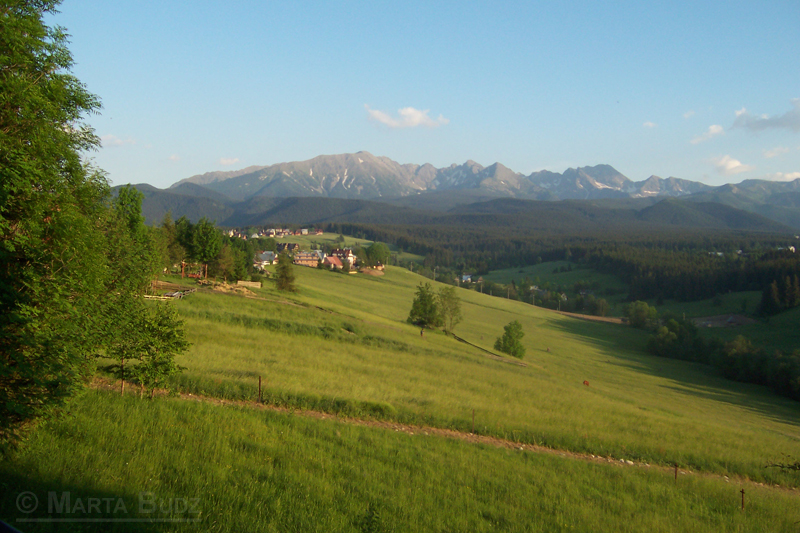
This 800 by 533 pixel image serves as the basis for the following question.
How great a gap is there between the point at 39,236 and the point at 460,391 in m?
22.7

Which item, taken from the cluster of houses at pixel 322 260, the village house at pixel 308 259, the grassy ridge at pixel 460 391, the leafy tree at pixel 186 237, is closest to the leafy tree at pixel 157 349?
the grassy ridge at pixel 460 391

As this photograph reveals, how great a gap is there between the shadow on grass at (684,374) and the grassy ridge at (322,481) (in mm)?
47128

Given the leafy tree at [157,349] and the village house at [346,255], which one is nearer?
the leafy tree at [157,349]

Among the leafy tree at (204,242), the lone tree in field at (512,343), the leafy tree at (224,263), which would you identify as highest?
the leafy tree at (204,242)

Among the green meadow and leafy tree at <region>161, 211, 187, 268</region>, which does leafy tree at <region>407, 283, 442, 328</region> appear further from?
leafy tree at <region>161, 211, 187, 268</region>

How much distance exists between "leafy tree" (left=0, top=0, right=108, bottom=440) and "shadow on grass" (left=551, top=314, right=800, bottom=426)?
59817 millimetres

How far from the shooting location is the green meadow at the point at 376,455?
24.9 ft

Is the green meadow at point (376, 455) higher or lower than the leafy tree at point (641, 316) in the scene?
higher

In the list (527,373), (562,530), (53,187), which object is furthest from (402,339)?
(53,187)

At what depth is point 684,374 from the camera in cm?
7094

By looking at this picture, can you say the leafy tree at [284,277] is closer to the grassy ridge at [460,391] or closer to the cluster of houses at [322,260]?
the grassy ridge at [460,391]

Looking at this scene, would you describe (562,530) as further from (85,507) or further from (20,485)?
(20,485)

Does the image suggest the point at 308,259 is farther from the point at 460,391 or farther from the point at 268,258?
the point at 460,391

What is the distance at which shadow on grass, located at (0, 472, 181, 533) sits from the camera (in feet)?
18.8
